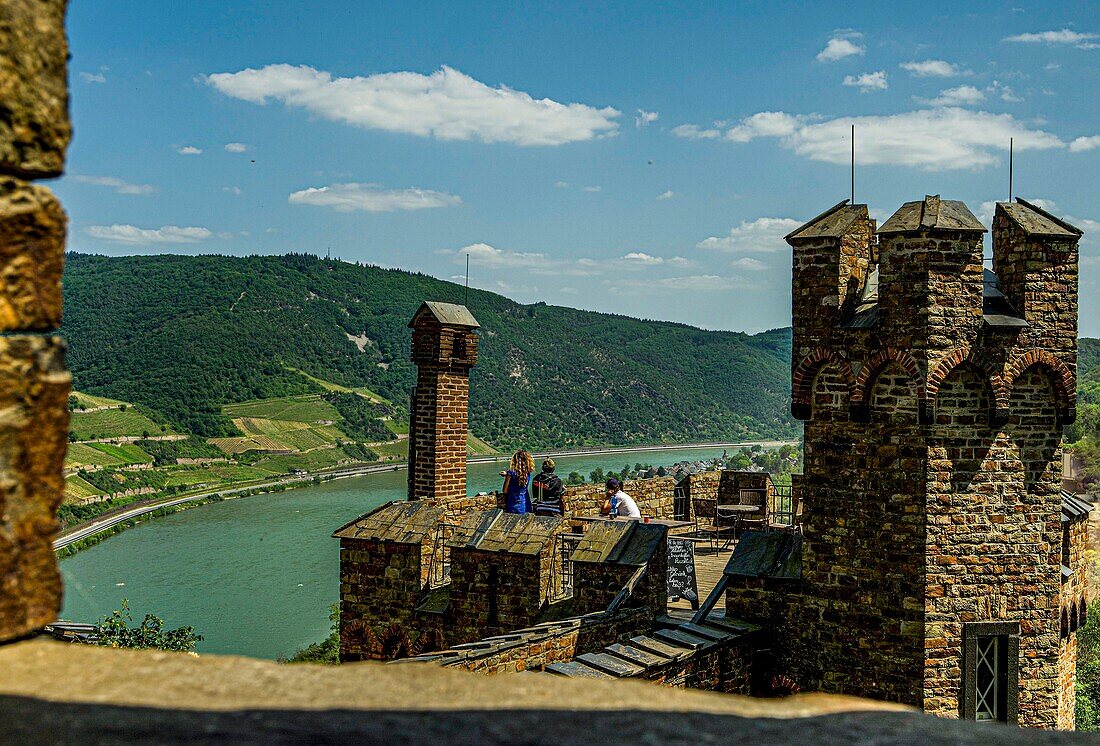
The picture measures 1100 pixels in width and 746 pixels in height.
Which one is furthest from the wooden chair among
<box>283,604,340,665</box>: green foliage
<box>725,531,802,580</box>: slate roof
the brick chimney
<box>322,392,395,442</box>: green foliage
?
<box>322,392,395,442</box>: green foliage

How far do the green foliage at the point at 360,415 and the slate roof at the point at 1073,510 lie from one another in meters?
78.4

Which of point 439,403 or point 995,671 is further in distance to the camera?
point 439,403

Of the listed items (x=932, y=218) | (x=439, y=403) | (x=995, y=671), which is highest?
(x=932, y=218)

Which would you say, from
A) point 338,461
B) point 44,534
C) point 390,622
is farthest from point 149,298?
point 44,534

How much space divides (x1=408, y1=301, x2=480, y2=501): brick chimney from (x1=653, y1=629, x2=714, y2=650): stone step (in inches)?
196

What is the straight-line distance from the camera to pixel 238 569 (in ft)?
146

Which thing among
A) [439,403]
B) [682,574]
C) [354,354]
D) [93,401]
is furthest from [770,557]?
[354,354]

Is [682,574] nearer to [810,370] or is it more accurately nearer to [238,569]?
[810,370]

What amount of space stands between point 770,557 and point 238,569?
4024 centimetres

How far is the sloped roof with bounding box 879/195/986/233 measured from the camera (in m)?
7.85

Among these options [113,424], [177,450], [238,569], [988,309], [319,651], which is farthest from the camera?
[177,450]

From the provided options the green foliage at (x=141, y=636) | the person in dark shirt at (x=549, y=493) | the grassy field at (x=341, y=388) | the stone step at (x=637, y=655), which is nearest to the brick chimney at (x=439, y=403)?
the person in dark shirt at (x=549, y=493)

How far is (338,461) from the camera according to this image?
78.9 m

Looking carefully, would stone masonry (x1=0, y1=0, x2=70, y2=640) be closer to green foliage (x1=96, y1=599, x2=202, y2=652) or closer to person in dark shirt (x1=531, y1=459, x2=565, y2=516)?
person in dark shirt (x1=531, y1=459, x2=565, y2=516)
